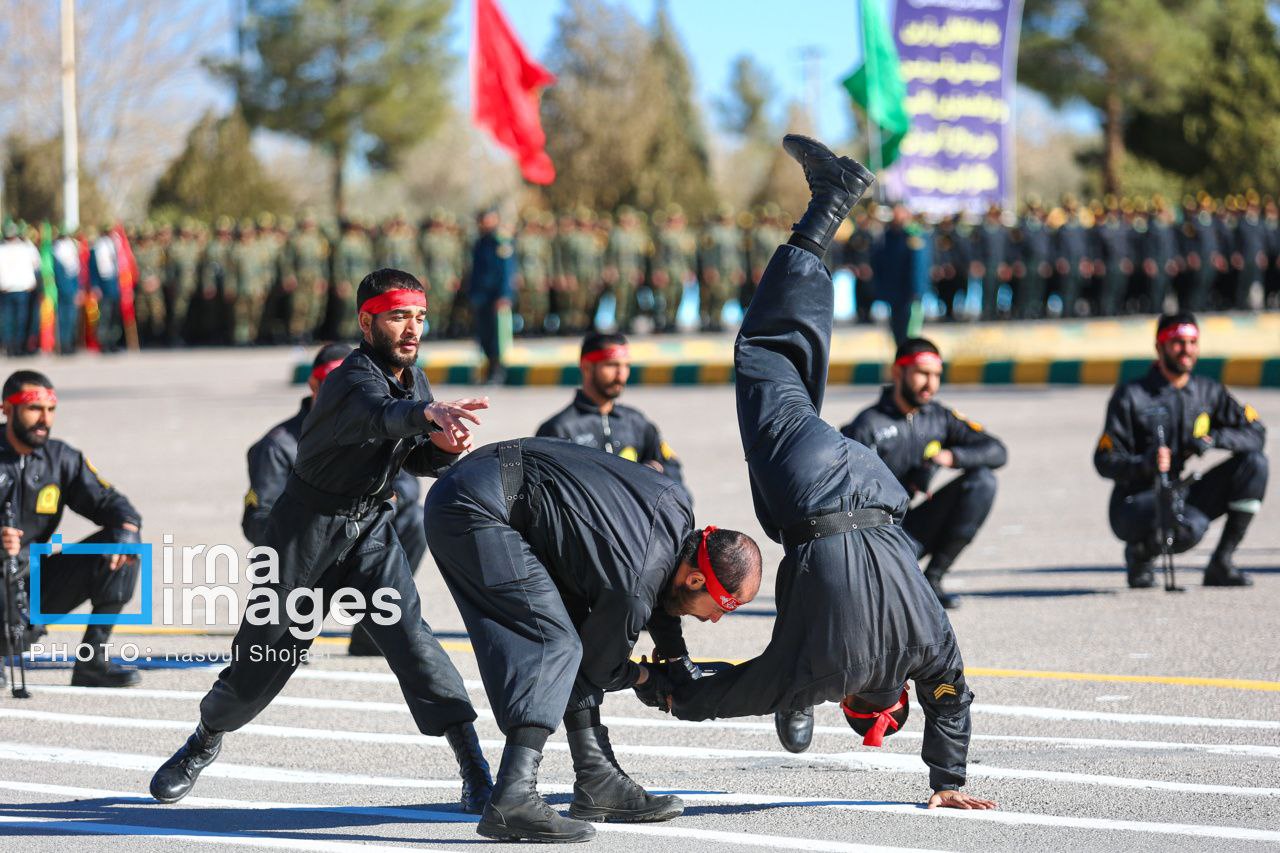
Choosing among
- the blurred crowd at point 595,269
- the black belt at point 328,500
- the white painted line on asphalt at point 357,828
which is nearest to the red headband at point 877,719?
the white painted line on asphalt at point 357,828

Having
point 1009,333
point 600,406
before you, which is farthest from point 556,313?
point 600,406

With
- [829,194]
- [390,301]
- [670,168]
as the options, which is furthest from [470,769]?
[670,168]

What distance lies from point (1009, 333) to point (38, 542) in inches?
832

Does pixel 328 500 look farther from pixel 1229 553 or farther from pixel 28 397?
pixel 1229 553

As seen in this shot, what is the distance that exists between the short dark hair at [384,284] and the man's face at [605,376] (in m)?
3.32

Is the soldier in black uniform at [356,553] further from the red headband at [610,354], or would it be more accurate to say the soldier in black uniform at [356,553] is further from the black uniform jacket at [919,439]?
the black uniform jacket at [919,439]

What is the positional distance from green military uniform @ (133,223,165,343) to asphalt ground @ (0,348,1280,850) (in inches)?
790

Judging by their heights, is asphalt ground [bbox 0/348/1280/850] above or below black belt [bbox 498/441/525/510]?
below

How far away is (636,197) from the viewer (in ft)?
183

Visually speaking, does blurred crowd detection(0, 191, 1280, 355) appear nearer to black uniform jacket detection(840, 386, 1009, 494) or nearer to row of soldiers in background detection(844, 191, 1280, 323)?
row of soldiers in background detection(844, 191, 1280, 323)

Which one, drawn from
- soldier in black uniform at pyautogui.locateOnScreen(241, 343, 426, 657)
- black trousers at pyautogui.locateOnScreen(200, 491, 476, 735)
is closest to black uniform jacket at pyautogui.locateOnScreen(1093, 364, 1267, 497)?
soldier in black uniform at pyautogui.locateOnScreen(241, 343, 426, 657)

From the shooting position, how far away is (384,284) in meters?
6.26

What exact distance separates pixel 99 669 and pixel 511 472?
3.45 metres

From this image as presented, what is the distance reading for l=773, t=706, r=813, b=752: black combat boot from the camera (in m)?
6.88
